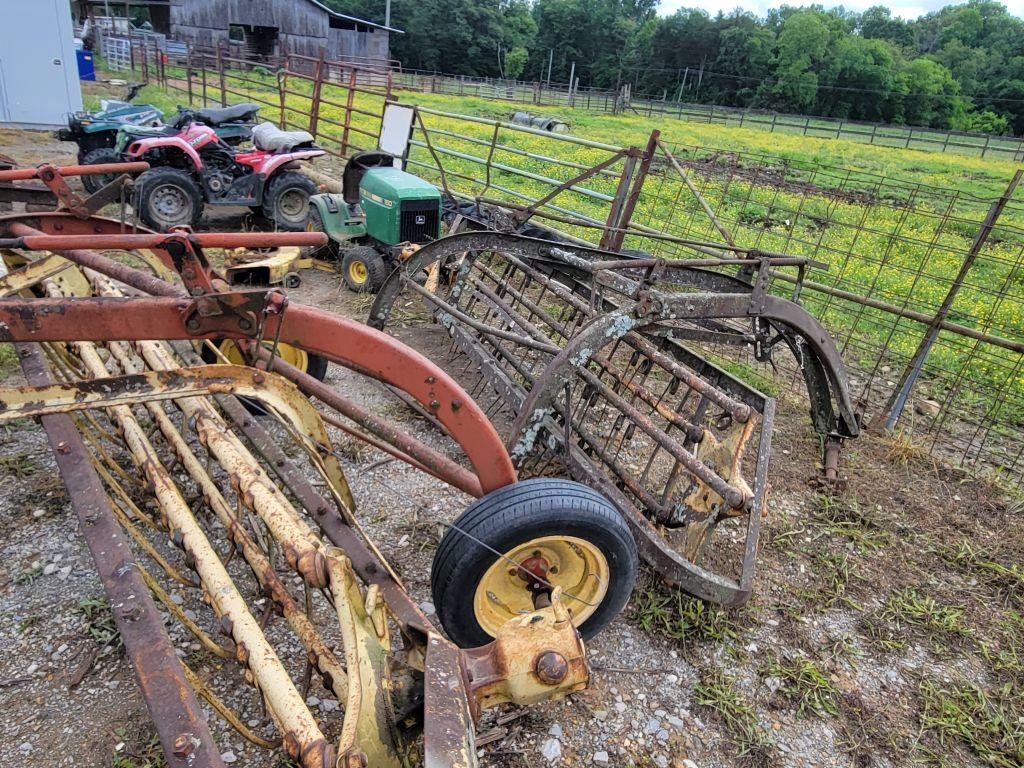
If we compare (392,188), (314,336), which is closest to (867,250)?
(392,188)

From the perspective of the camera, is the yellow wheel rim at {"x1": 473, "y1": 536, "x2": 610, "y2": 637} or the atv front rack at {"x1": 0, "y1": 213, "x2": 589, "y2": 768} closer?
the atv front rack at {"x1": 0, "y1": 213, "x2": 589, "y2": 768}

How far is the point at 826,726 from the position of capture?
2.72 meters

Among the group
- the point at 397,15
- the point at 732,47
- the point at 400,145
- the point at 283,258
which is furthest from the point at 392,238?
the point at 732,47

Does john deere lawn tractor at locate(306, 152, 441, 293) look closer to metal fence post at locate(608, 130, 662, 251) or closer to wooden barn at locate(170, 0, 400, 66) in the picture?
metal fence post at locate(608, 130, 662, 251)

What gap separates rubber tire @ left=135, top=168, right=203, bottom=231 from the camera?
7.39 metres

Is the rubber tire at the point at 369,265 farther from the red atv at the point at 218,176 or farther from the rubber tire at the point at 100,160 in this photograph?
the rubber tire at the point at 100,160

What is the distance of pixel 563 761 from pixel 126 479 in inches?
98.9

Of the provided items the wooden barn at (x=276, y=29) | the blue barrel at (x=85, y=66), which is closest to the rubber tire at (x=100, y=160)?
the blue barrel at (x=85, y=66)

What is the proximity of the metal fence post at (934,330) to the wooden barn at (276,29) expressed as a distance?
32466mm

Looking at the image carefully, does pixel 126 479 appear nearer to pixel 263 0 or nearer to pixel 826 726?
pixel 826 726

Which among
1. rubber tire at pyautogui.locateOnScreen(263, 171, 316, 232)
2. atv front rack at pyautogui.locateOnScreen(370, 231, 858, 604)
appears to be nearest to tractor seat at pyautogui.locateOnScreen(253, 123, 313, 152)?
rubber tire at pyautogui.locateOnScreen(263, 171, 316, 232)

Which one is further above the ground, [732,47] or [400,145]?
[732,47]

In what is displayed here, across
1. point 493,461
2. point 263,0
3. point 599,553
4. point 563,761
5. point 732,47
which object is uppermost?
point 732,47

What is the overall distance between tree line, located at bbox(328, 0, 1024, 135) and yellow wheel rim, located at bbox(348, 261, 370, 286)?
53997mm
